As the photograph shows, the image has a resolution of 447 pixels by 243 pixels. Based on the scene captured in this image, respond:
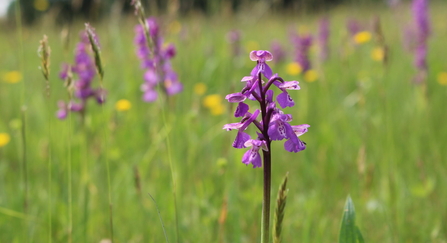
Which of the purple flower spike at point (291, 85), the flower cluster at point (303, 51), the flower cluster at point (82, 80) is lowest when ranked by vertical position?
the purple flower spike at point (291, 85)

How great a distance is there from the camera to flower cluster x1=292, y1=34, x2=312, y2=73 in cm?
402

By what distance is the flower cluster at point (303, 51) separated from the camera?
13.2 ft

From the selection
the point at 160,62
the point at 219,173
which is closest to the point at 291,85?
the point at 219,173

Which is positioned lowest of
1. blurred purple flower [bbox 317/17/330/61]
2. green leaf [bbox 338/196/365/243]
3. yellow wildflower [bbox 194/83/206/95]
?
green leaf [bbox 338/196/365/243]

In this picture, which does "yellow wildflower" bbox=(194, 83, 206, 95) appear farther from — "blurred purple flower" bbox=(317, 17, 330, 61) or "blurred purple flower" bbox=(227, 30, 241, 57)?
"blurred purple flower" bbox=(317, 17, 330, 61)

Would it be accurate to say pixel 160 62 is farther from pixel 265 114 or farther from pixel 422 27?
pixel 422 27

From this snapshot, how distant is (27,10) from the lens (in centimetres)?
2253

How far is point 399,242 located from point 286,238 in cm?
48

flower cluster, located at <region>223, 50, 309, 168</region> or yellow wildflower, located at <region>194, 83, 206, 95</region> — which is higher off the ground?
yellow wildflower, located at <region>194, 83, 206, 95</region>

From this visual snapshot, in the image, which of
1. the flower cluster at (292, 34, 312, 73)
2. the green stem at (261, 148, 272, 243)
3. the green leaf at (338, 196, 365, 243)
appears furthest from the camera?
the flower cluster at (292, 34, 312, 73)

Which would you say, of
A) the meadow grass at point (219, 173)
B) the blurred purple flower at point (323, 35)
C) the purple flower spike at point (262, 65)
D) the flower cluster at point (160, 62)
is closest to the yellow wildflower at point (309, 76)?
the meadow grass at point (219, 173)

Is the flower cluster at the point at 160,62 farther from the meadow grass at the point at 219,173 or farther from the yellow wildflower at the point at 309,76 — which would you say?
the yellow wildflower at the point at 309,76

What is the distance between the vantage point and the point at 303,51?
4.09 metres

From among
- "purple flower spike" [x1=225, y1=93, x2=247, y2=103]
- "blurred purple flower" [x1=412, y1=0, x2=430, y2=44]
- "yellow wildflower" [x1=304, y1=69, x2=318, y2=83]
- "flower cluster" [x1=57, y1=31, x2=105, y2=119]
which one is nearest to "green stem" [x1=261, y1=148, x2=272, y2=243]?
"purple flower spike" [x1=225, y1=93, x2=247, y2=103]
